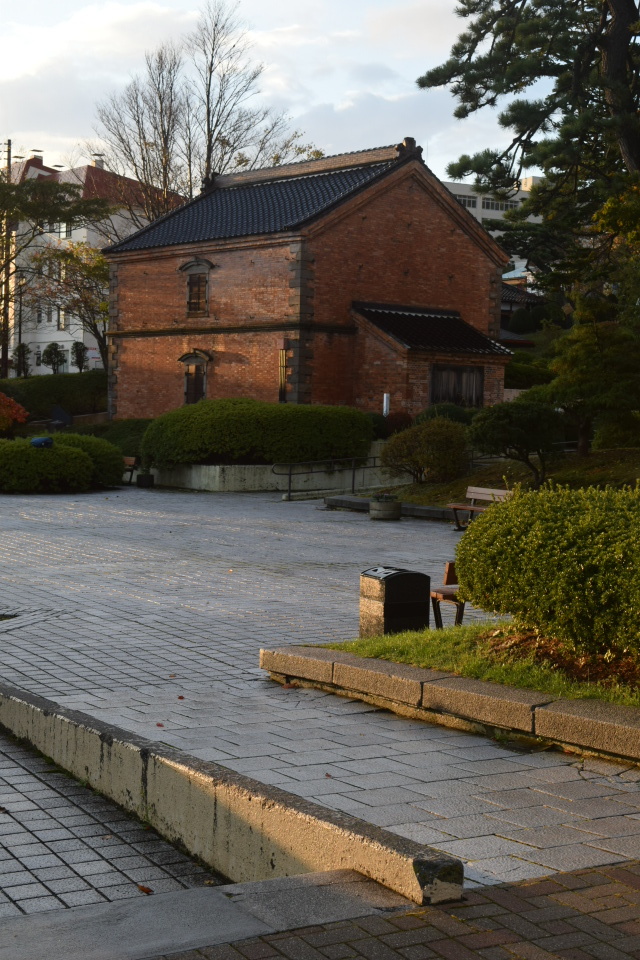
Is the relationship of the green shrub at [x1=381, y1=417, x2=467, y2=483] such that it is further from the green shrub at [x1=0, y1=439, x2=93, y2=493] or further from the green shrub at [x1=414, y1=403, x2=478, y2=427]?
the green shrub at [x1=0, y1=439, x2=93, y2=493]

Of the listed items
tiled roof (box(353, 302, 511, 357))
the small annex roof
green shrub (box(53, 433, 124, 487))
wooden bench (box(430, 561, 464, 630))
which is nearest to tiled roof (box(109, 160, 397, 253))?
tiled roof (box(353, 302, 511, 357))

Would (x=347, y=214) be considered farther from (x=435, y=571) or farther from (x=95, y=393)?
(x=435, y=571)

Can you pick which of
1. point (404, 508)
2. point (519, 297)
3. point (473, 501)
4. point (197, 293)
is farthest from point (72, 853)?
point (519, 297)

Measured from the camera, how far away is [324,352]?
A: 3844 cm

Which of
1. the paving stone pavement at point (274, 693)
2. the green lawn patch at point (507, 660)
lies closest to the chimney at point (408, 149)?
the paving stone pavement at point (274, 693)

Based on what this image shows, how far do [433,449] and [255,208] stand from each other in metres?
19.4

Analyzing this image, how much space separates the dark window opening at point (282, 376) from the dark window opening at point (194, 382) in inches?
162

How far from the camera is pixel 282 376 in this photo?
38.2 meters

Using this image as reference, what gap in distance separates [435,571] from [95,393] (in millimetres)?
39658

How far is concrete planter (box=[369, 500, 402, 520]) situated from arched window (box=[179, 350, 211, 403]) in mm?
18322

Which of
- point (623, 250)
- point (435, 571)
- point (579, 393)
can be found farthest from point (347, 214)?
point (435, 571)

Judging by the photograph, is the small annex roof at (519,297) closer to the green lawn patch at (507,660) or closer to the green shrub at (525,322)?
the green shrub at (525,322)

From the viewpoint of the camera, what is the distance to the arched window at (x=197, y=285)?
135 ft

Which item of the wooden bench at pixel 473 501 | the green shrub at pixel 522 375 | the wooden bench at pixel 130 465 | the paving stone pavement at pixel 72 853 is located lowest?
the paving stone pavement at pixel 72 853
